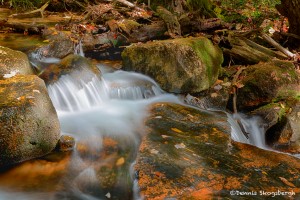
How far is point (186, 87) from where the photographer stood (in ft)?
20.8

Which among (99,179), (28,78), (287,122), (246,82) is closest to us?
(99,179)

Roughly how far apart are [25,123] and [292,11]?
680 cm

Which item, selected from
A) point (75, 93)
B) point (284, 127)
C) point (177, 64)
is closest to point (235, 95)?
point (284, 127)

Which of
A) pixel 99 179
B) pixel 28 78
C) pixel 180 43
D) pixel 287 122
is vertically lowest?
pixel 99 179

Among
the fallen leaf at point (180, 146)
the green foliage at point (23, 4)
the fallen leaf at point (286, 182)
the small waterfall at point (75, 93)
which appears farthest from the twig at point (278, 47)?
the green foliage at point (23, 4)

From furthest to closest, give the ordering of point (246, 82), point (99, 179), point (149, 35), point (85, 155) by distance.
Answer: point (149, 35) < point (246, 82) < point (85, 155) < point (99, 179)

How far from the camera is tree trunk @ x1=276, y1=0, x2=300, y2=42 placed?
725cm

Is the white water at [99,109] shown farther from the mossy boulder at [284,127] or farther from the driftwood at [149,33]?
the driftwood at [149,33]

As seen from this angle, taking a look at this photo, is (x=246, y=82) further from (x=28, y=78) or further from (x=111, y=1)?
(x=111, y=1)

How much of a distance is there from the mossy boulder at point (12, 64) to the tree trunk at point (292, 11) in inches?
243

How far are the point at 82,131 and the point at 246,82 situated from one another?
11.6 feet

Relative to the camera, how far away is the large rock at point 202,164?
3623 mm

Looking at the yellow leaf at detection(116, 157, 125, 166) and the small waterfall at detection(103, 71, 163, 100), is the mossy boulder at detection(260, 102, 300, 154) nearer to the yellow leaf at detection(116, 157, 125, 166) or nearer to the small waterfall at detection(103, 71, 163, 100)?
the small waterfall at detection(103, 71, 163, 100)

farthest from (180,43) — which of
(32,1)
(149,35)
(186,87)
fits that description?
(32,1)
